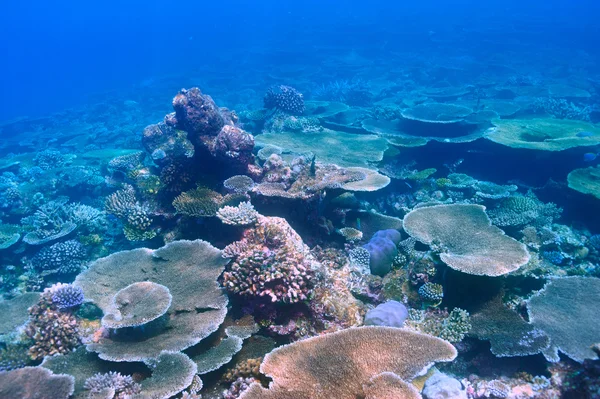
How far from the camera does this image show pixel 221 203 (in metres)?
6.67

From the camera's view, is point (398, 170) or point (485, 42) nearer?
point (398, 170)

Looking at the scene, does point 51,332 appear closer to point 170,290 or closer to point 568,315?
point 170,290

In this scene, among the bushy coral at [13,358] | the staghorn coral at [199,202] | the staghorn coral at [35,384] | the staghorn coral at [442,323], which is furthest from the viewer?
the staghorn coral at [199,202]

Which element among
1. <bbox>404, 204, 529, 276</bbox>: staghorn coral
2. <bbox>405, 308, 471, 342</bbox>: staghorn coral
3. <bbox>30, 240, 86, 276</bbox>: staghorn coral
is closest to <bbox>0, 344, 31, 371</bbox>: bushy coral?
<bbox>30, 240, 86, 276</bbox>: staghorn coral

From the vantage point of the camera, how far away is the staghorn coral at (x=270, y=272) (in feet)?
14.7

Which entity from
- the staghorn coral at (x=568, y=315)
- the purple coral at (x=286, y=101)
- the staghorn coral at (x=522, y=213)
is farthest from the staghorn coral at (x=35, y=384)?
the purple coral at (x=286, y=101)

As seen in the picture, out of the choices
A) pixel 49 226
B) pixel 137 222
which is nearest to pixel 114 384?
pixel 137 222

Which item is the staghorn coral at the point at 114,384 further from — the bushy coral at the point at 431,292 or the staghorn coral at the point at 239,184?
the bushy coral at the point at 431,292

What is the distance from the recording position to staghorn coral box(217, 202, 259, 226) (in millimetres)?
5672

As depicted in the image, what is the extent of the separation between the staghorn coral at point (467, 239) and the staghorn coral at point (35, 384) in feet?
17.8

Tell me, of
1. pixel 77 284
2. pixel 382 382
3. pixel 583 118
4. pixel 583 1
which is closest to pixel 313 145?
pixel 77 284

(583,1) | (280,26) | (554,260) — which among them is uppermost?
(583,1)

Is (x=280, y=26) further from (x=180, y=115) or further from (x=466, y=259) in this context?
(x=466, y=259)

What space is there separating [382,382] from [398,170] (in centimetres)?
823
